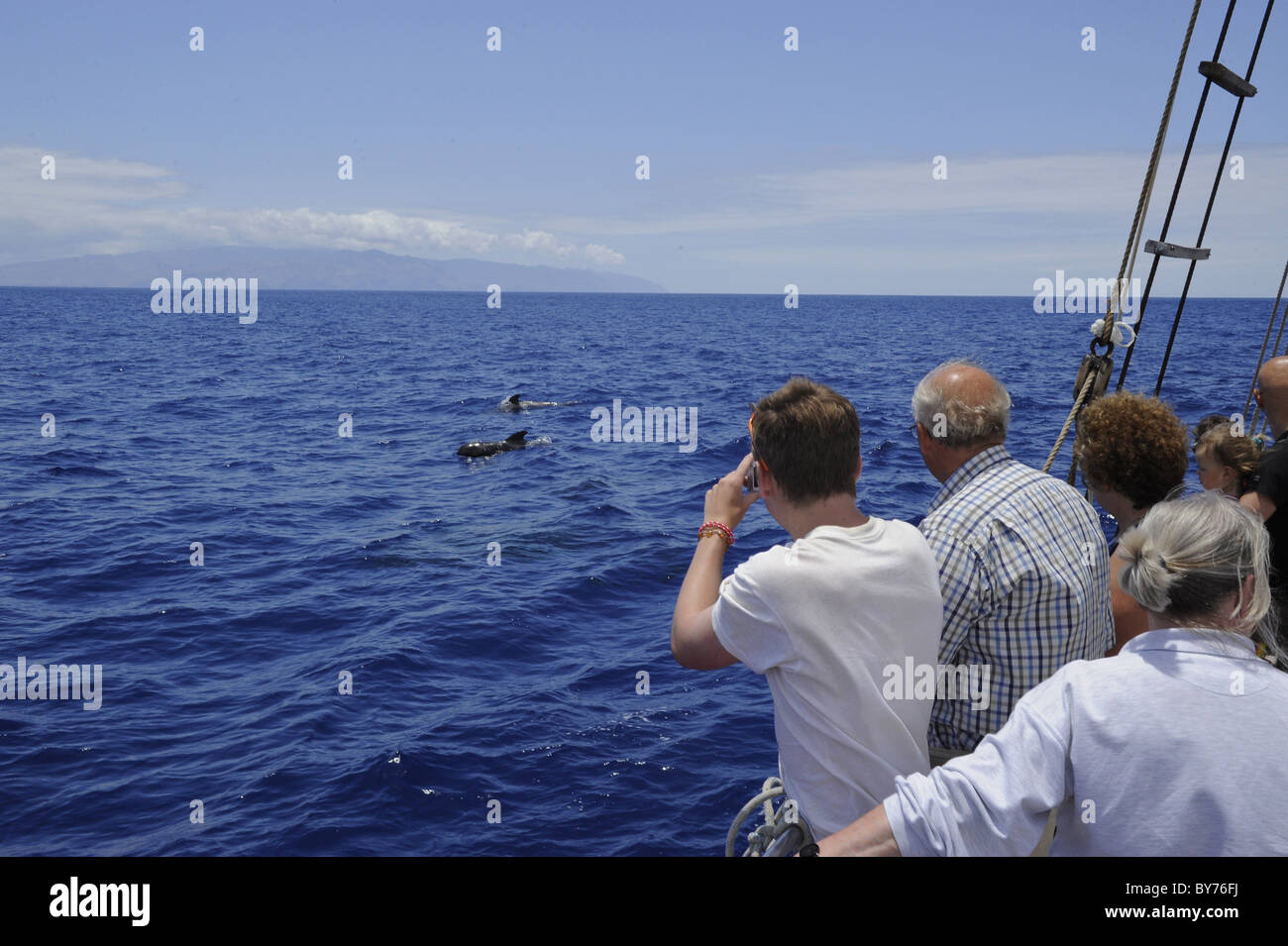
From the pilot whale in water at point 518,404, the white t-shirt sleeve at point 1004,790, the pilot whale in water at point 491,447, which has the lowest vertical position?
the pilot whale in water at point 491,447

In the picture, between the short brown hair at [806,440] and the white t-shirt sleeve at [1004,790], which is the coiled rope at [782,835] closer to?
the white t-shirt sleeve at [1004,790]

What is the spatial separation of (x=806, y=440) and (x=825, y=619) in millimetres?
488

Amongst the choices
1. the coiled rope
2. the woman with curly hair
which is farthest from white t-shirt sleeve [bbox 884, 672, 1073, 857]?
the woman with curly hair

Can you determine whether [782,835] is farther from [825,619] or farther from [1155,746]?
[1155,746]

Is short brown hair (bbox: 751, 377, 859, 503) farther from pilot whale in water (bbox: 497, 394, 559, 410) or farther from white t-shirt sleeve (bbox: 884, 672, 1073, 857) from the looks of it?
pilot whale in water (bbox: 497, 394, 559, 410)

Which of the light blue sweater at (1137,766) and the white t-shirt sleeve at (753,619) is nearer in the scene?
the light blue sweater at (1137,766)

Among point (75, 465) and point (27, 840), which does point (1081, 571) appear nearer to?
point (27, 840)

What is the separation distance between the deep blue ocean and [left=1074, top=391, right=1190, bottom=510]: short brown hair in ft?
1.95

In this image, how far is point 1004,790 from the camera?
220cm

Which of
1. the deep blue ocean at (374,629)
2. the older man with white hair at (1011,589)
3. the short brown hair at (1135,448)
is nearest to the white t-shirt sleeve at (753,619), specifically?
the older man with white hair at (1011,589)

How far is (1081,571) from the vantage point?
10.8 feet

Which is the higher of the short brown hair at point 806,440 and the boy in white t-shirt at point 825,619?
the short brown hair at point 806,440

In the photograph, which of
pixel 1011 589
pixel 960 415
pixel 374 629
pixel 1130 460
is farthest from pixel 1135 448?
pixel 374 629

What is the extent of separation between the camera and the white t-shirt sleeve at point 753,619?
2660 millimetres
